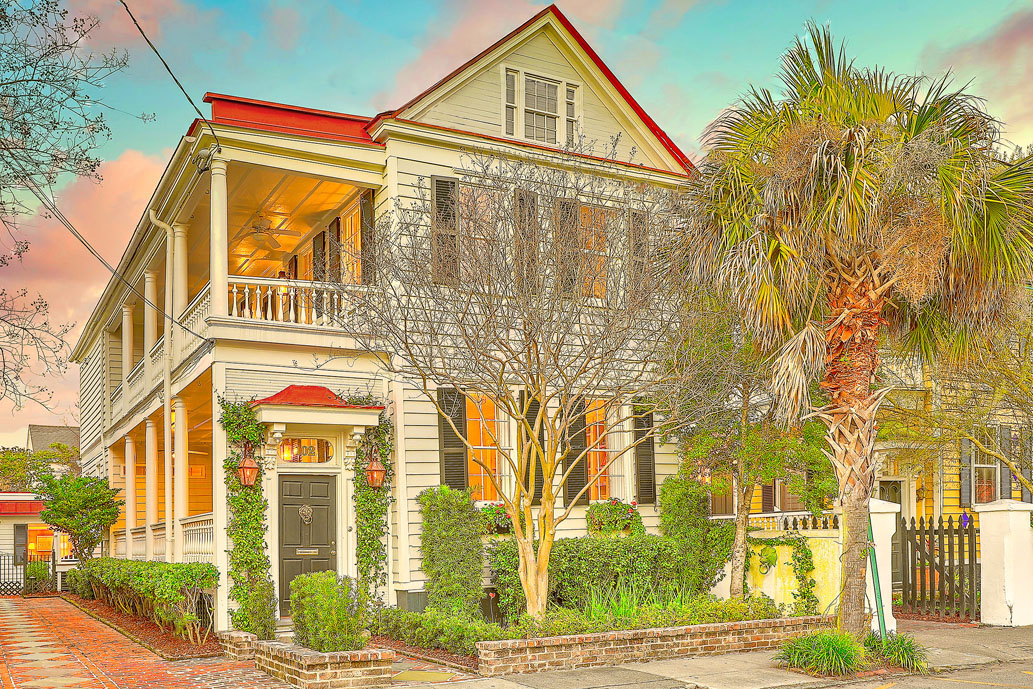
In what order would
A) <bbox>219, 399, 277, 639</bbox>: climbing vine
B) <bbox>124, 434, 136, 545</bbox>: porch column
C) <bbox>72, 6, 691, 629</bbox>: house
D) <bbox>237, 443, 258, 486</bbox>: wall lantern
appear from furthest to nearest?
1. <bbox>124, 434, 136, 545</bbox>: porch column
2. <bbox>72, 6, 691, 629</bbox>: house
3. <bbox>237, 443, 258, 486</bbox>: wall lantern
4. <bbox>219, 399, 277, 639</bbox>: climbing vine

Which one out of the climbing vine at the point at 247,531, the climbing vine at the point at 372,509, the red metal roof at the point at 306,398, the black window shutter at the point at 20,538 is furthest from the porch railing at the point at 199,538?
the black window shutter at the point at 20,538

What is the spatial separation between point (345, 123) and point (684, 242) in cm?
601

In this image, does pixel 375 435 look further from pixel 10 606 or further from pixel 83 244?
pixel 10 606

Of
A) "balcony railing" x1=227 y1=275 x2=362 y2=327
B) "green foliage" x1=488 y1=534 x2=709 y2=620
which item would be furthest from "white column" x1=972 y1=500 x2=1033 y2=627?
"balcony railing" x1=227 y1=275 x2=362 y2=327

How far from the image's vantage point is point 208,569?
12.7m

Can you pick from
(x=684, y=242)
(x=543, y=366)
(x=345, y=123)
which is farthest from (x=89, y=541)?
(x=684, y=242)

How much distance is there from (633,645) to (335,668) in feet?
12.5

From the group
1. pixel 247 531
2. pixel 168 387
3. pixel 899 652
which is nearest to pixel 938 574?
pixel 899 652

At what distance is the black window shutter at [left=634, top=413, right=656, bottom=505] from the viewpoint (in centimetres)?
1633

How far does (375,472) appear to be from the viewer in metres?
14.0

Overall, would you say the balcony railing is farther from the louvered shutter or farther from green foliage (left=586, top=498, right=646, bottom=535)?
green foliage (left=586, top=498, right=646, bottom=535)

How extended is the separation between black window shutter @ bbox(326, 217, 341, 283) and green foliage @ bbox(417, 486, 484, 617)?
370 cm

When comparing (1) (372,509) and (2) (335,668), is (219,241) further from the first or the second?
(2) (335,668)

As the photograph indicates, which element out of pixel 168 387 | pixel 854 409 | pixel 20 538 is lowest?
pixel 20 538
